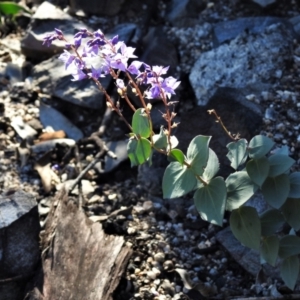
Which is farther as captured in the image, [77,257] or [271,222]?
[77,257]

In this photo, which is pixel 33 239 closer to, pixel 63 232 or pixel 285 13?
A: pixel 63 232

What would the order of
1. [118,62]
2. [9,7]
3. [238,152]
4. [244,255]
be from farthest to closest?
[9,7], [244,255], [238,152], [118,62]

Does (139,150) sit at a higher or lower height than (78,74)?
lower

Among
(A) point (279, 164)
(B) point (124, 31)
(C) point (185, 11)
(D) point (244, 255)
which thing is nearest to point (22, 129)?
(B) point (124, 31)

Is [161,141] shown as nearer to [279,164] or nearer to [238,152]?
[238,152]

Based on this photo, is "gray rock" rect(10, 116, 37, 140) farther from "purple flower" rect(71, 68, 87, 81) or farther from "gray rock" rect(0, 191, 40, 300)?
"purple flower" rect(71, 68, 87, 81)

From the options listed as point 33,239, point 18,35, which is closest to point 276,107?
point 33,239

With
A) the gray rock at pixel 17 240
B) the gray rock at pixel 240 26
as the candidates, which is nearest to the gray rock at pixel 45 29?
the gray rock at pixel 240 26

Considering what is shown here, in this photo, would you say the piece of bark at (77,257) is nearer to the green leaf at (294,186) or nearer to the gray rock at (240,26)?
the green leaf at (294,186)
